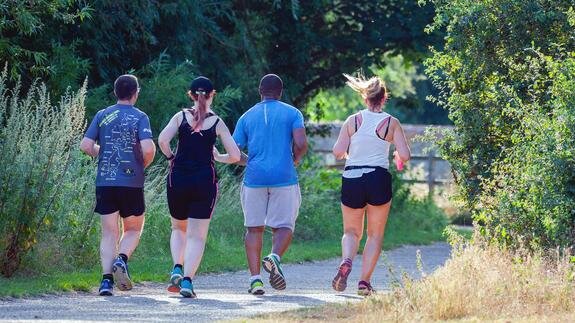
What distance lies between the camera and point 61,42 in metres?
18.9

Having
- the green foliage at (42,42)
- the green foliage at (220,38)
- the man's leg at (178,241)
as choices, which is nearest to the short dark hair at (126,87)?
the man's leg at (178,241)

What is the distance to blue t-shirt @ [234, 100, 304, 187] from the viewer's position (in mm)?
11859

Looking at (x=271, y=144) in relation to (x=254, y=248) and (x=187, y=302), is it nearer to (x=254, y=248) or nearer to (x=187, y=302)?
(x=254, y=248)

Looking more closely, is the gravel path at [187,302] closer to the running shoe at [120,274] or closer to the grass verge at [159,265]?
the running shoe at [120,274]

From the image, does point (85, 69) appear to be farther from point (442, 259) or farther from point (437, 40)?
point (437, 40)

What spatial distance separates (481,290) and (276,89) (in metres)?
2.88

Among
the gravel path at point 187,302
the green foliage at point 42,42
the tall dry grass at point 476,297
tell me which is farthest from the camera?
the green foliage at point 42,42

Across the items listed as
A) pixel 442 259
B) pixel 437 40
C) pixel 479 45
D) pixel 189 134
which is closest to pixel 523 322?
pixel 189 134

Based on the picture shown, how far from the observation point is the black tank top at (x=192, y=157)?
11398mm

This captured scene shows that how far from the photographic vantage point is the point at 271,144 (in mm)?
11867

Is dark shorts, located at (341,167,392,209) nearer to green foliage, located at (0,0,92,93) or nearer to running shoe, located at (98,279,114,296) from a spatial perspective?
running shoe, located at (98,279,114,296)

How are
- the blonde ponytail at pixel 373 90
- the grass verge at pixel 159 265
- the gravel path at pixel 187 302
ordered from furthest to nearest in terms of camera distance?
1. the grass verge at pixel 159 265
2. the blonde ponytail at pixel 373 90
3. the gravel path at pixel 187 302

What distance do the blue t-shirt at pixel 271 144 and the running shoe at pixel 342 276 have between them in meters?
0.85

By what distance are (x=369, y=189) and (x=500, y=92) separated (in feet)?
8.05
